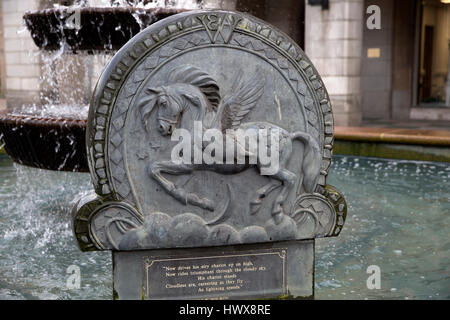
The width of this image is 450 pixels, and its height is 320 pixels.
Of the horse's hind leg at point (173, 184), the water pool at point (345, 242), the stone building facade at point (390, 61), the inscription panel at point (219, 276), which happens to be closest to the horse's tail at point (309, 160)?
the inscription panel at point (219, 276)

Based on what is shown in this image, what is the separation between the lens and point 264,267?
2.87m

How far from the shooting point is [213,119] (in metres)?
2.63

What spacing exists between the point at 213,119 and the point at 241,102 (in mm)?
153

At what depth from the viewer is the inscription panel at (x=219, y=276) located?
2730 millimetres

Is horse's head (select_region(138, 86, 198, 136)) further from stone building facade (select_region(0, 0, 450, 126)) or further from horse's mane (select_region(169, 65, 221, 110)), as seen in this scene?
stone building facade (select_region(0, 0, 450, 126))

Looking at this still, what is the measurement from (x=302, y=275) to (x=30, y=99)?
42.1ft

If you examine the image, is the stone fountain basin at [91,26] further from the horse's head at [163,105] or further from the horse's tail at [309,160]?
the horse's tail at [309,160]

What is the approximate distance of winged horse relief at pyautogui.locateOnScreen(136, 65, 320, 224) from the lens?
254 centimetres

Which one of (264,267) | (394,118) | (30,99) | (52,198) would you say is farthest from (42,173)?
(394,118)

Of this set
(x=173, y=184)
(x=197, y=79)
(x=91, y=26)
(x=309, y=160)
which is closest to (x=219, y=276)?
(x=173, y=184)

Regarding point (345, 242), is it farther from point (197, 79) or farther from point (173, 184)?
point (197, 79)

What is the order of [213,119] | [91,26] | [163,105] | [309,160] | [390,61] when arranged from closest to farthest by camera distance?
[163,105], [213,119], [309,160], [91,26], [390,61]

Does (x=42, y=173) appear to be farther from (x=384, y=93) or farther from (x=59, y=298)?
(x=384, y=93)

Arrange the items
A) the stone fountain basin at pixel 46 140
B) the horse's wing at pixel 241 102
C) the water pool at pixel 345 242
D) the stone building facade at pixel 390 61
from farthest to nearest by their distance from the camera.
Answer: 1. the stone building facade at pixel 390 61
2. the stone fountain basin at pixel 46 140
3. the water pool at pixel 345 242
4. the horse's wing at pixel 241 102
